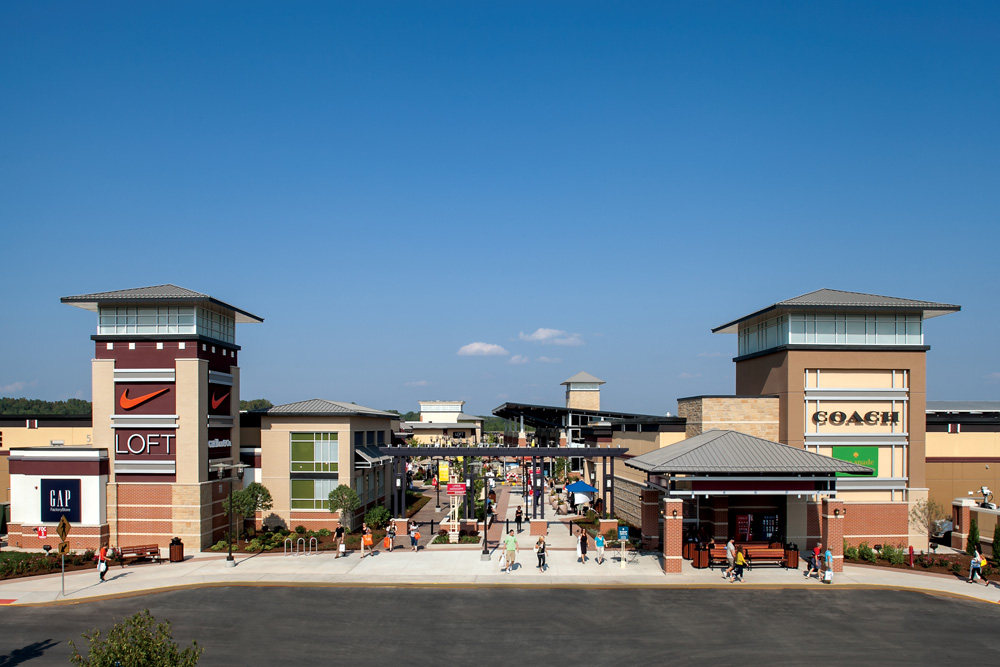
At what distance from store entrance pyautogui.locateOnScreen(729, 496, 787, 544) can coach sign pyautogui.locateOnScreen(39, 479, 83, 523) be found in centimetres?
3139

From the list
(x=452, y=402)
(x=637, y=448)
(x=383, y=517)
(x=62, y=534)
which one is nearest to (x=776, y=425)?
(x=637, y=448)

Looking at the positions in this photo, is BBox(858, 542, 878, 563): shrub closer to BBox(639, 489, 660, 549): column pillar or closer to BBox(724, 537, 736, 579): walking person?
BBox(724, 537, 736, 579): walking person

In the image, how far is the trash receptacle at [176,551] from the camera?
32.6m

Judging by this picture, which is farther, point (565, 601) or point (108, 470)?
point (108, 470)

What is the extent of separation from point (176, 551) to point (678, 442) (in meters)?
25.3

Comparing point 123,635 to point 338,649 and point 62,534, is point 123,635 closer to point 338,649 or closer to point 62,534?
point 338,649

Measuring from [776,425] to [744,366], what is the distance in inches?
237

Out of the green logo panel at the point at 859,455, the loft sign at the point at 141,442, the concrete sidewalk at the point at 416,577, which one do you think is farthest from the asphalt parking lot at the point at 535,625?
the loft sign at the point at 141,442

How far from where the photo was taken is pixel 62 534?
2766cm

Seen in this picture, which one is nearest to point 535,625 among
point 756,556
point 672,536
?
point 672,536

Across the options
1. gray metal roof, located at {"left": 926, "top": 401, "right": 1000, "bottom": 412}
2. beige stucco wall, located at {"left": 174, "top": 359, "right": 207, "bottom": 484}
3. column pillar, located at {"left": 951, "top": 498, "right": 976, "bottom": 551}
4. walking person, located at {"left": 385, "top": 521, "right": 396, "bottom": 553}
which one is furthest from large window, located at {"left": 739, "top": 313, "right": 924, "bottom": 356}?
gray metal roof, located at {"left": 926, "top": 401, "right": 1000, "bottom": 412}

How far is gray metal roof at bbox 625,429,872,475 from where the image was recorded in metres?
30.7

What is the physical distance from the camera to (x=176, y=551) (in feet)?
107

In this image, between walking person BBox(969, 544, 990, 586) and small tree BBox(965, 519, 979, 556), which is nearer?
walking person BBox(969, 544, 990, 586)
